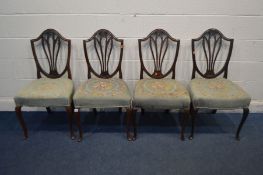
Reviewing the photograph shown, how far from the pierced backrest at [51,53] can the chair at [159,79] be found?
730 millimetres

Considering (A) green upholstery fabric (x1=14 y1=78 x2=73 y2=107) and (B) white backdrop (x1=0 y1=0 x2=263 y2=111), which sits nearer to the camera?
(A) green upholstery fabric (x1=14 y1=78 x2=73 y2=107)

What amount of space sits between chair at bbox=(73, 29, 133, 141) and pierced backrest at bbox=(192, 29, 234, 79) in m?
0.74

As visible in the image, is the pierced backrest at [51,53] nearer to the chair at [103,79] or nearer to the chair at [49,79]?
the chair at [49,79]

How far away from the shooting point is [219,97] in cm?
221

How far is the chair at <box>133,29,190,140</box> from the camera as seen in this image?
2.22 m

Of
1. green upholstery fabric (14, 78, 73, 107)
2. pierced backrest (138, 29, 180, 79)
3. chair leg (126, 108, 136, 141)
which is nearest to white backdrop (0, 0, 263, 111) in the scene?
pierced backrest (138, 29, 180, 79)

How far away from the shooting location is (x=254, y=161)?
2.18 metres

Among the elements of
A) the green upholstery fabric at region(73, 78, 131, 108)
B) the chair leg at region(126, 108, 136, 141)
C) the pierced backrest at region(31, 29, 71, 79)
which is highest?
the pierced backrest at region(31, 29, 71, 79)

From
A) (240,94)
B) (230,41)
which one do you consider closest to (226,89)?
(240,94)

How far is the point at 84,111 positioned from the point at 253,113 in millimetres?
1852

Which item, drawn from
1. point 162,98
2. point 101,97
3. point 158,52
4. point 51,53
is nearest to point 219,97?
point 162,98

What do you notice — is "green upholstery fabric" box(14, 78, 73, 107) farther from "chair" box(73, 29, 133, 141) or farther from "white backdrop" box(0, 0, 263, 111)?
"white backdrop" box(0, 0, 263, 111)

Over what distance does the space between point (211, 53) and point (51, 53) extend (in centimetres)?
154

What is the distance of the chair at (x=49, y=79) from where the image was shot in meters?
2.24
